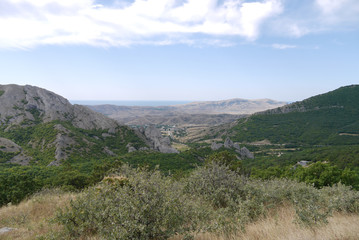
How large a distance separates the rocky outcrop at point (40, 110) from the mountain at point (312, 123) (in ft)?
326

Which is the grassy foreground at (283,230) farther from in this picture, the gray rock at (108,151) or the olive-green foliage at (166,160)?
the gray rock at (108,151)

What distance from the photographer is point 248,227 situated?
736 centimetres

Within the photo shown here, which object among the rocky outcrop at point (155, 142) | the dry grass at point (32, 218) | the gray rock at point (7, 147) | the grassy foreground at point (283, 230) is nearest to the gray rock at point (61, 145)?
the gray rock at point (7, 147)

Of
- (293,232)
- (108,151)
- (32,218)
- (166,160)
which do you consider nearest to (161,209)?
(293,232)

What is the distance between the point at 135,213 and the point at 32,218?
9.83 meters

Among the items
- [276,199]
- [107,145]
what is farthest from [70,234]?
[107,145]

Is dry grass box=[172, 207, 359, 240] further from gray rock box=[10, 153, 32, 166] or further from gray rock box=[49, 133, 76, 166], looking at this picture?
gray rock box=[10, 153, 32, 166]

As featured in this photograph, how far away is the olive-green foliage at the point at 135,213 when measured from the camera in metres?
5.87

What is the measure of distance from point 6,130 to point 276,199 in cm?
9520

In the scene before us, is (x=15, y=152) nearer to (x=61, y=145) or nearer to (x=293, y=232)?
(x=61, y=145)

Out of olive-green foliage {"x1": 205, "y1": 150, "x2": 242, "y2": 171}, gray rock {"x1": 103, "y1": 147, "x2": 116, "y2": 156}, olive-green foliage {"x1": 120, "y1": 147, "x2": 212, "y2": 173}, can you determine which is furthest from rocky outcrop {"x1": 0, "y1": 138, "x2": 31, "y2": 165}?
olive-green foliage {"x1": 205, "y1": 150, "x2": 242, "y2": 171}

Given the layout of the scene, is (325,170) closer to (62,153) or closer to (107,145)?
(62,153)

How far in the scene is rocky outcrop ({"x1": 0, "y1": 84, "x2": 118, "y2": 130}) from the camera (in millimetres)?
84438

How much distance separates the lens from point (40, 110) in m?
92.3
